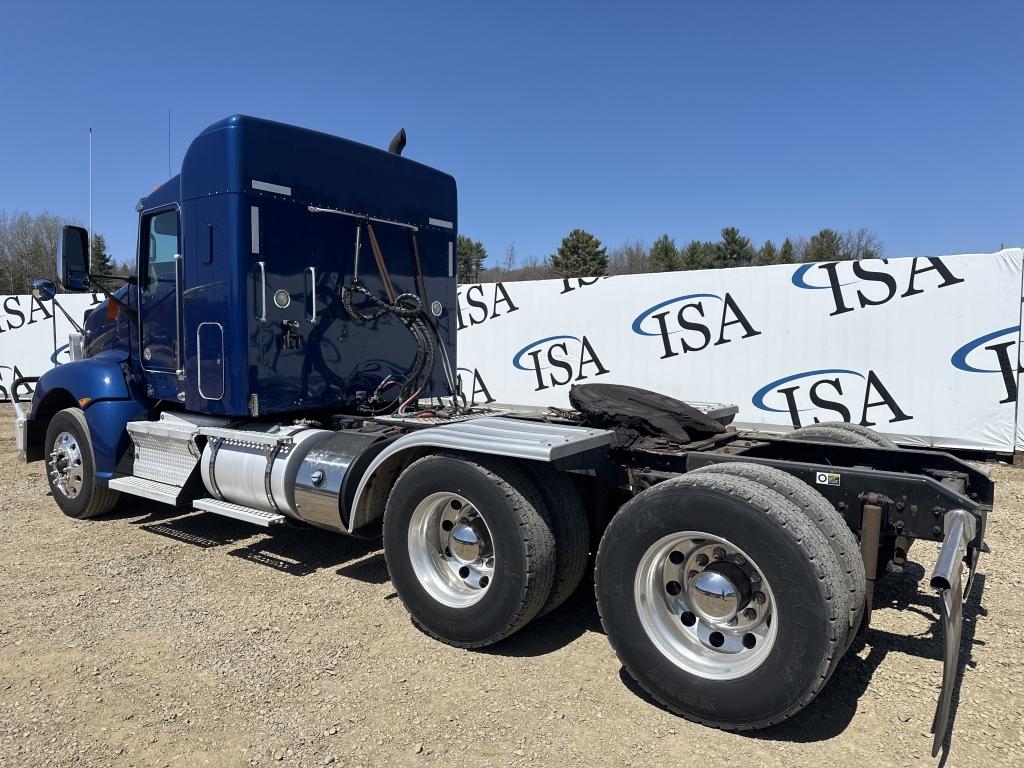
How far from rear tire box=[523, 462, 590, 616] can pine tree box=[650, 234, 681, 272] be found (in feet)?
170

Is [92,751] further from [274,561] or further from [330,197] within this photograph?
[330,197]

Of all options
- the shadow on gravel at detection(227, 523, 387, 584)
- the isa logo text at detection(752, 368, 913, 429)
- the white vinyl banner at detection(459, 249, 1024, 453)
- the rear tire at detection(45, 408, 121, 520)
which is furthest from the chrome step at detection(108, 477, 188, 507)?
the isa logo text at detection(752, 368, 913, 429)

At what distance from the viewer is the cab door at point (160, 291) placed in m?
5.62

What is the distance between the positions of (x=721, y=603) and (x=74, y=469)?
586 cm

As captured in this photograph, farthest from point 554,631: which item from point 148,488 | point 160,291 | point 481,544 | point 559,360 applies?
point 559,360

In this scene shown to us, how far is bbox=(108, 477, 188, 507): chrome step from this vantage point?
547 centimetres

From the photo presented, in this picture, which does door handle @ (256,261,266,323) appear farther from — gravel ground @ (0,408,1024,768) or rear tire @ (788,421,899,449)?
rear tire @ (788,421,899,449)

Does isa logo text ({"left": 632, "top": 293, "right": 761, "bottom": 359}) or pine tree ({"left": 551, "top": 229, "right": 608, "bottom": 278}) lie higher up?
pine tree ({"left": 551, "top": 229, "right": 608, "bottom": 278})

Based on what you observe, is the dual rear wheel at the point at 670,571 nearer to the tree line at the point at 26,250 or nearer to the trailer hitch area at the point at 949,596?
the trailer hitch area at the point at 949,596

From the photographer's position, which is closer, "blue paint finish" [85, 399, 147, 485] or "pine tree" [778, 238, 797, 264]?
"blue paint finish" [85, 399, 147, 485]

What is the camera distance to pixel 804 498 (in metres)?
3.02

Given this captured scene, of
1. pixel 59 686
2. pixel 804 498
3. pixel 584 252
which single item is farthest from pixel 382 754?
pixel 584 252

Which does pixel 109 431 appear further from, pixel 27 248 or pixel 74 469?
pixel 27 248

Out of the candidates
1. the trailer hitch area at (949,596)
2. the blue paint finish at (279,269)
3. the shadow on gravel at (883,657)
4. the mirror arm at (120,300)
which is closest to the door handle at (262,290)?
the blue paint finish at (279,269)
